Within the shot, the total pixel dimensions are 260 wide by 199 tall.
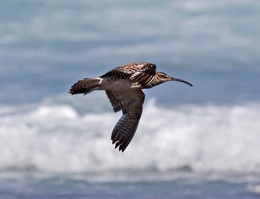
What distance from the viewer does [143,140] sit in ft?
53.4

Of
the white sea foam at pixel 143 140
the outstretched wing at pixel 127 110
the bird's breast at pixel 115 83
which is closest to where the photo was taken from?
the bird's breast at pixel 115 83

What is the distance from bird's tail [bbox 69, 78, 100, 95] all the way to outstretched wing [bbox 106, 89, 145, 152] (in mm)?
808

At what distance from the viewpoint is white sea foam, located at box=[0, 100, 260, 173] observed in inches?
606

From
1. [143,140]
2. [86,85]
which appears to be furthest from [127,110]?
[143,140]

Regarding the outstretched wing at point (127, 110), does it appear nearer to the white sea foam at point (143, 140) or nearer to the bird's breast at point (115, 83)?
the bird's breast at point (115, 83)

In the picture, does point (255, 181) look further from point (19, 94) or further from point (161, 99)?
point (19, 94)

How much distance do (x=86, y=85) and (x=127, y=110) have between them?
1.07m

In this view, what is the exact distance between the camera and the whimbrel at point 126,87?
9273 millimetres

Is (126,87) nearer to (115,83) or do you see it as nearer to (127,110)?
(115,83)

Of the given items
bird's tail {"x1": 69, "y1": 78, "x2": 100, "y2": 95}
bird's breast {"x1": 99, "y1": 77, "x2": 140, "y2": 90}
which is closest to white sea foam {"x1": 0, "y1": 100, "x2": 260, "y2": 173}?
bird's breast {"x1": 99, "y1": 77, "x2": 140, "y2": 90}

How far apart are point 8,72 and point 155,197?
25.4 ft

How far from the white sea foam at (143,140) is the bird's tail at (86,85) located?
584 cm

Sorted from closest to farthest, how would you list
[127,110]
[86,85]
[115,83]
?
[86,85] < [115,83] < [127,110]

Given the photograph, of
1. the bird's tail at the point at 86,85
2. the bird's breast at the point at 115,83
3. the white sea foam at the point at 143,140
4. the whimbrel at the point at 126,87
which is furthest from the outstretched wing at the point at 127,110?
the white sea foam at the point at 143,140
